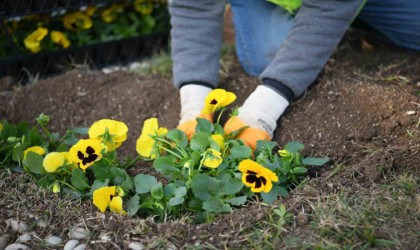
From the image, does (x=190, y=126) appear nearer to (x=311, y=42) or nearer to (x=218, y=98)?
(x=218, y=98)

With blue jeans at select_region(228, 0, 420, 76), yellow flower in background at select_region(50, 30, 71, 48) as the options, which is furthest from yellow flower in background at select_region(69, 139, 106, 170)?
yellow flower in background at select_region(50, 30, 71, 48)

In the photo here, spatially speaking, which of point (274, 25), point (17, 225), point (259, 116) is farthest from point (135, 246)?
point (274, 25)

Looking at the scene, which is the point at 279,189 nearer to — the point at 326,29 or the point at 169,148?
the point at 169,148

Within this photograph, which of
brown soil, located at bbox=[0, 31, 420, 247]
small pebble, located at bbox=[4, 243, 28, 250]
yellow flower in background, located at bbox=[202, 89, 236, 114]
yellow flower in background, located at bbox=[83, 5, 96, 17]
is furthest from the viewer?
yellow flower in background, located at bbox=[83, 5, 96, 17]

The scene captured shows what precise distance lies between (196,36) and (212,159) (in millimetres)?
589

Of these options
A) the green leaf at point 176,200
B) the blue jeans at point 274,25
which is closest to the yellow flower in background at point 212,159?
the green leaf at point 176,200

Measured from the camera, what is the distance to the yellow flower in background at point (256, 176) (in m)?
1.25

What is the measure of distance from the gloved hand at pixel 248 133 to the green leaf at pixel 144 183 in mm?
272

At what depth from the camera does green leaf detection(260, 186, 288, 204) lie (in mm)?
1297

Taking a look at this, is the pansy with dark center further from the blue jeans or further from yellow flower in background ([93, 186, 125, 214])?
the blue jeans

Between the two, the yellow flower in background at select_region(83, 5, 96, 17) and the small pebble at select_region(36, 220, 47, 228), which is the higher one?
the yellow flower in background at select_region(83, 5, 96, 17)

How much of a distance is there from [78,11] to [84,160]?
95cm

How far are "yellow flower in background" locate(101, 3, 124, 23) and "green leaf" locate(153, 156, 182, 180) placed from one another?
101cm

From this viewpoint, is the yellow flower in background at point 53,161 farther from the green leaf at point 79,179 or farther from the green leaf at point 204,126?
the green leaf at point 204,126
